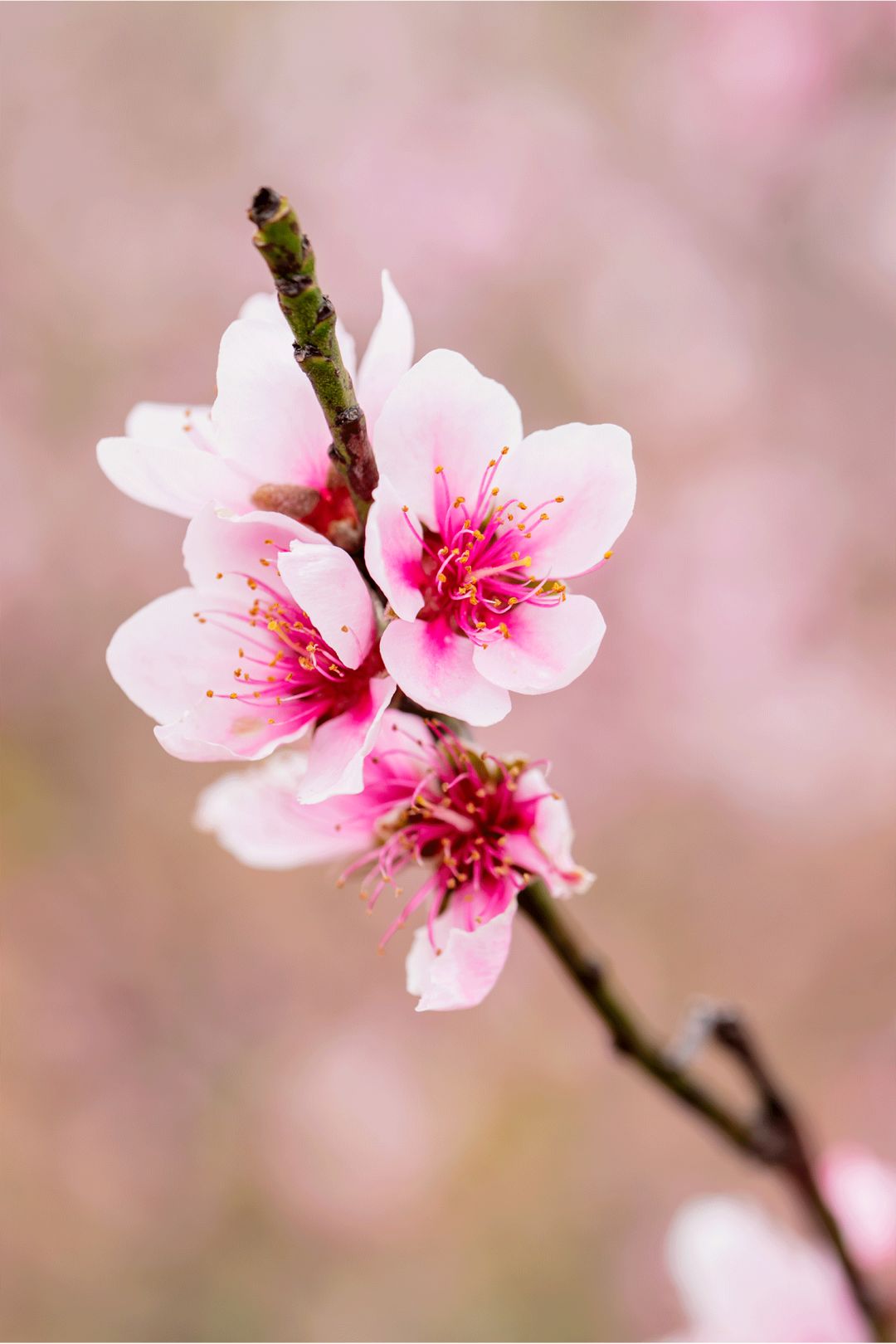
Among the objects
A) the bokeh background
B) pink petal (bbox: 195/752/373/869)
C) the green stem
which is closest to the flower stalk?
the green stem

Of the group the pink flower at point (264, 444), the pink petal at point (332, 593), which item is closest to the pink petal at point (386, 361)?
the pink flower at point (264, 444)

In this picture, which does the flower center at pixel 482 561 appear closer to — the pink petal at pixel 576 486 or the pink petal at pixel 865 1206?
the pink petal at pixel 576 486

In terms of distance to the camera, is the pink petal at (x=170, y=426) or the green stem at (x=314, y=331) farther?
the pink petal at (x=170, y=426)

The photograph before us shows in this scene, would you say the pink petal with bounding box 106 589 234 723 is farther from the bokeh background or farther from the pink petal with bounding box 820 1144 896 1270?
the bokeh background

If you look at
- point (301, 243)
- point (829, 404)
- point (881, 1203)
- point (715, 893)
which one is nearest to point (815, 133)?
point (829, 404)

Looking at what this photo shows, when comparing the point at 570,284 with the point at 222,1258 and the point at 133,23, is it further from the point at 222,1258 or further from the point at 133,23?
the point at 222,1258

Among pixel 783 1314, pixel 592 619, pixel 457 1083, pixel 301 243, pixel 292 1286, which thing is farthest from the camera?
pixel 457 1083

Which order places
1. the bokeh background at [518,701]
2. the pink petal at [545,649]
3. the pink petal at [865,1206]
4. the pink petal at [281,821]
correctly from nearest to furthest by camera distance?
the pink petal at [545,649]
the pink petal at [281,821]
the pink petal at [865,1206]
the bokeh background at [518,701]
